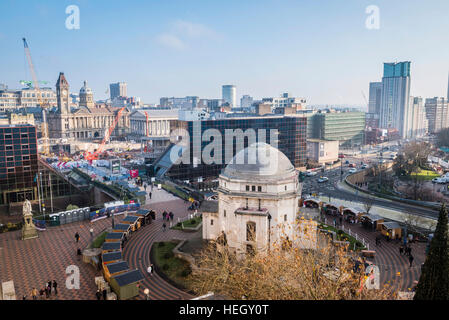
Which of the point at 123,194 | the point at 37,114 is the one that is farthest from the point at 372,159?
the point at 37,114

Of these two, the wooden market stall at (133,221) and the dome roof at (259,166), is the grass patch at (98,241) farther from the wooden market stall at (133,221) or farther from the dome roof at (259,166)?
the dome roof at (259,166)

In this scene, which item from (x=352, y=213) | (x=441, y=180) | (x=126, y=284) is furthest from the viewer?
(x=441, y=180)

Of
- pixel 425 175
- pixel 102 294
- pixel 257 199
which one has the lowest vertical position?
pixel 425 175

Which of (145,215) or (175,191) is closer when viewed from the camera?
(145,215)

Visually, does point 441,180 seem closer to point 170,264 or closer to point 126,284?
point 170,264

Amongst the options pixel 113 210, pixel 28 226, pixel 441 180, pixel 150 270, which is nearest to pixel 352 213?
pixel 150 270

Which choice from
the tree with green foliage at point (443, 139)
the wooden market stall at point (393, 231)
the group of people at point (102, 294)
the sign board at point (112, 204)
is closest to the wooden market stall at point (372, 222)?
the wooden market stall at point (393, 231)
